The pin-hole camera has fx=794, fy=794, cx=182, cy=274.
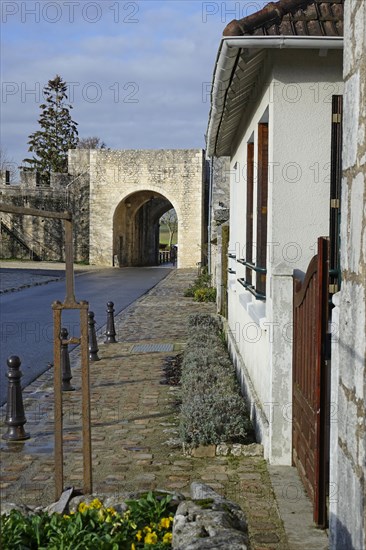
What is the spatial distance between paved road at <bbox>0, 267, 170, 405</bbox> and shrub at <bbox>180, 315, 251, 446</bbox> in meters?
2.31

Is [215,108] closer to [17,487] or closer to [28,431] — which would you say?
[28,431]

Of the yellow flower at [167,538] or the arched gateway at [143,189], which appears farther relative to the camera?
the arched gateway at [143,189]

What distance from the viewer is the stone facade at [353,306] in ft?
8.98

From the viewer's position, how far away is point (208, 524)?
327cm

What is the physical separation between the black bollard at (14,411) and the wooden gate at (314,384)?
270 centimetres

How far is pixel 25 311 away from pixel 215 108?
39.4 feet

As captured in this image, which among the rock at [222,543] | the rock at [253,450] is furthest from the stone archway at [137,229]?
the rock at [222,543]

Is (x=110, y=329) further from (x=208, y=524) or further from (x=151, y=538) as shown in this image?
(x=208, y=524)

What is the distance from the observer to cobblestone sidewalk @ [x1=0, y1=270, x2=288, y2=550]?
5176mm

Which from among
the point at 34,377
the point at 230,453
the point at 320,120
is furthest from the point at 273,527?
the point at 34,377

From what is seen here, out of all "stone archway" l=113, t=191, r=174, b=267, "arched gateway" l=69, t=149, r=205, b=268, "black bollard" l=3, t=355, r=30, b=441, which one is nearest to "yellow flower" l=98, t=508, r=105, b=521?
"black bollard" l=3, t=355, r=30, b=441

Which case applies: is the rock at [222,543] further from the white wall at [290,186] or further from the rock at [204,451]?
the rock at [204,451]

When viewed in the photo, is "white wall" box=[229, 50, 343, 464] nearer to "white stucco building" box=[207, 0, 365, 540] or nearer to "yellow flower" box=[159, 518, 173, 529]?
"white stucco building" box=[207, 0, 365, 540]

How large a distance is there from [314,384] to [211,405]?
1.96 meters
